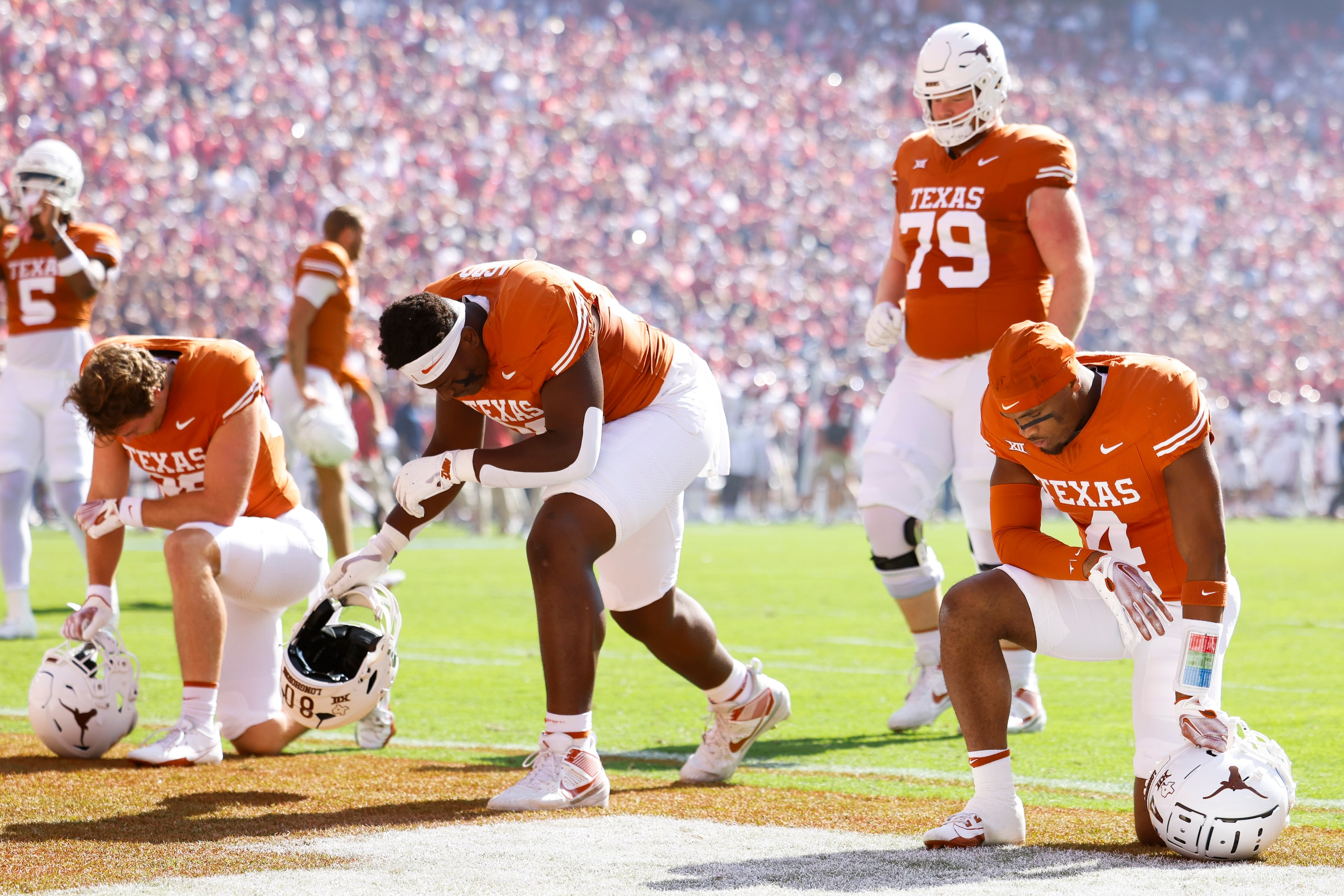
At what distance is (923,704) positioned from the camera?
5297 millimetres

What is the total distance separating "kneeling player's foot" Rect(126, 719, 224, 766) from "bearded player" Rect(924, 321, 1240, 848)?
228 cm

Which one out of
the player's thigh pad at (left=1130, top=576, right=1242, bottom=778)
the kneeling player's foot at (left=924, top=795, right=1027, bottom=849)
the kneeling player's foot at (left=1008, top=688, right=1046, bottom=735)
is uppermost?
the player's thigh pad at (left=1130, top=576, right=1242, bottom=778)

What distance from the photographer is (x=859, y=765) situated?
4.68 m

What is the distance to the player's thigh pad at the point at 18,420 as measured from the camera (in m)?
7.26

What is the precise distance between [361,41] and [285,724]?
22.4 meters

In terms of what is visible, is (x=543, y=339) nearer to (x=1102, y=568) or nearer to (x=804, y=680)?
(x=1102, y=568)

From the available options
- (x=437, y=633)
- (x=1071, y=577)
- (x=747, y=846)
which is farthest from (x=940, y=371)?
(x=437, y=633)

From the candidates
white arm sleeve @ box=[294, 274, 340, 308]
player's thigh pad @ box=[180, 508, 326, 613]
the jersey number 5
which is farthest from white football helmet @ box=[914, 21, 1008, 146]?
the jersey number 5

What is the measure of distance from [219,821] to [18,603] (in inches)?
164

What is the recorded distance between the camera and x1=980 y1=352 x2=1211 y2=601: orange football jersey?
3.40 meters

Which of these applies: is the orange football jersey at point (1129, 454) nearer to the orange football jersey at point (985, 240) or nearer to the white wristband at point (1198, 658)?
the white wristband at point (1198, 658)

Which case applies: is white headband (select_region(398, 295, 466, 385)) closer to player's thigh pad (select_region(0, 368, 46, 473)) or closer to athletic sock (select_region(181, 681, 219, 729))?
athletic sock (select_region(181, 681, 219, 729))

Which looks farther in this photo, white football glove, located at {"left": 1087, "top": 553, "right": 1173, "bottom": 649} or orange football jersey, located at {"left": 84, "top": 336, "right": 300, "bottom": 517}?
orange football jersey, located at {"left": 84, "top": 336, "right": 300, "bottom": 517}

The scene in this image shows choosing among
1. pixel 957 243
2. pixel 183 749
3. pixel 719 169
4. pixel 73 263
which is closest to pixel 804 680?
pixel 957 243
